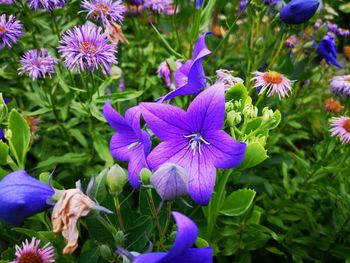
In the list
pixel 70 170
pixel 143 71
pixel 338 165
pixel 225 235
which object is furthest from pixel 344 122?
pixel 70 170

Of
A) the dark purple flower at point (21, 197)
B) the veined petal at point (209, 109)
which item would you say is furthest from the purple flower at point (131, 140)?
the dark purple flower at point (21, 197)

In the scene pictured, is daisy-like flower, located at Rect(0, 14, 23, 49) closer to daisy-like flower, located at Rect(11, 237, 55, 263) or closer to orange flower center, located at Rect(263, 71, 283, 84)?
daisy-like flower, located at Rect(11, 237, 55, 263)

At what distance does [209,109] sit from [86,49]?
2.42ft

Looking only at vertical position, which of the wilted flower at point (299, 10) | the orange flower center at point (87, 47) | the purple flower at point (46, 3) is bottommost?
the orange flower center at point (87, 47)

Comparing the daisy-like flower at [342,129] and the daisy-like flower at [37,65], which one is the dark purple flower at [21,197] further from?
the daisy-like flower at [342,129]

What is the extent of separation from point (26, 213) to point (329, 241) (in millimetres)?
1589

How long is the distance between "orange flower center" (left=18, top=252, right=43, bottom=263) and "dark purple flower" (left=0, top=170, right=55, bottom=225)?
0.53 ft

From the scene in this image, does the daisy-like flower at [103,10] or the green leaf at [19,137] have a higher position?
the daisy-like flower at [103,10]

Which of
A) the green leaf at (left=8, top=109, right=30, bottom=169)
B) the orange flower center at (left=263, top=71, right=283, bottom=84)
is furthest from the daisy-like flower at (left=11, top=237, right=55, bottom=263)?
the orange flower center at (left=263, top=71, right=283, bottom=84)

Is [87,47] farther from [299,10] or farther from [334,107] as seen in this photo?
[334,107]

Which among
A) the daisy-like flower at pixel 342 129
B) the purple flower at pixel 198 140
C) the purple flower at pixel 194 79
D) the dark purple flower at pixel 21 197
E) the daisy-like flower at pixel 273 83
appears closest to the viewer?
the dark purple flower at pixel 21 197

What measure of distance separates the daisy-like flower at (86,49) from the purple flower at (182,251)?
0.85 metres

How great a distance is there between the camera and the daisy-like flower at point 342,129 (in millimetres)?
1857

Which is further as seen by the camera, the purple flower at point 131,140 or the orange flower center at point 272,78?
the orange flower center at point 272,78
